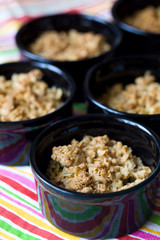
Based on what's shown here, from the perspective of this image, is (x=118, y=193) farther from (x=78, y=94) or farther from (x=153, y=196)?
(x=78, y=94)

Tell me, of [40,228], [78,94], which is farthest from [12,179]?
[78,94]

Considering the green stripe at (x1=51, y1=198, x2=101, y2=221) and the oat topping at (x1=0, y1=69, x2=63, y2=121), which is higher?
the oat topping at (x1=0, y1=69, x2=63, y2=121)

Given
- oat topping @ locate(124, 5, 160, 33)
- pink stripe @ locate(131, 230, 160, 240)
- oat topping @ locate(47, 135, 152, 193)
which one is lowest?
pink stripe @ locate(131, 230, 160, 240)

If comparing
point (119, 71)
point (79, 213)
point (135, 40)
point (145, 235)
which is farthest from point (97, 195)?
point (135, 40)

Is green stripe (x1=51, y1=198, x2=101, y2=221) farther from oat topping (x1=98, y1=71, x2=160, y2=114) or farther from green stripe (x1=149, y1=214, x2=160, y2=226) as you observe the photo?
oat topping (x1=98, y1=71, x2=160, y2=114)

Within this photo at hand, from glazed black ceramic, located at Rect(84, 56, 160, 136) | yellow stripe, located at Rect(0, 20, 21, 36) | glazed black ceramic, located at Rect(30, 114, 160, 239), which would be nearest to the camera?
glazed black ceramic, located at Rect(30, 114, 160, 239)

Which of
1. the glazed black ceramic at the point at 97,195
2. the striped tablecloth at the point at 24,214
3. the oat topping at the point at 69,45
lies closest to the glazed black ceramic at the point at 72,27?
the oat topping at the point at 69,45

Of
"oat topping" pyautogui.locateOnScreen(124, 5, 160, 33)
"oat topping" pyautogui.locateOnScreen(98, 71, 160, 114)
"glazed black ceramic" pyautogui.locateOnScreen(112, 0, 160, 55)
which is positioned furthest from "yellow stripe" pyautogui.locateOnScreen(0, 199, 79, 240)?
"oat topping" pyautogui.locateOnScreen(124, 5, 160, 33)
